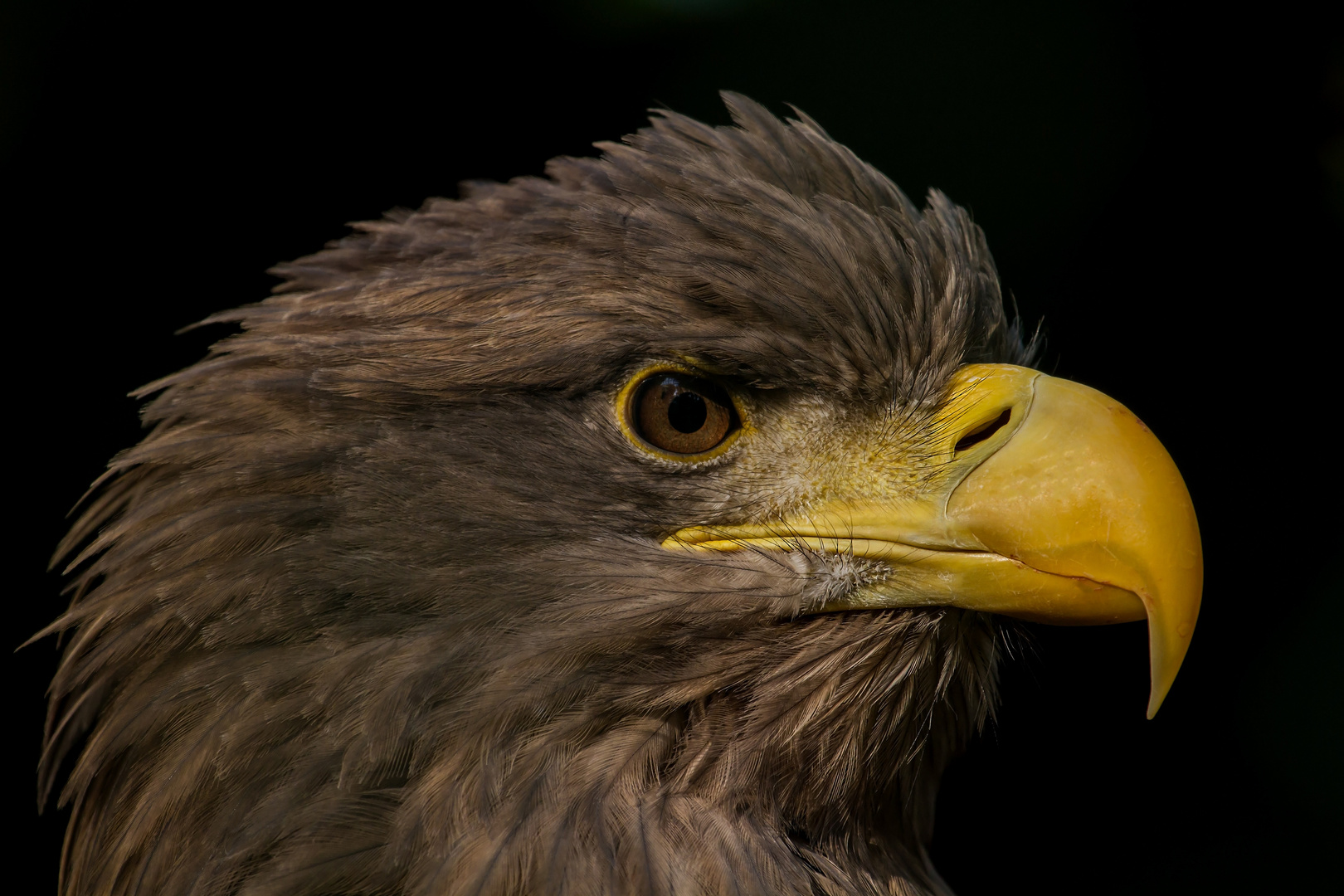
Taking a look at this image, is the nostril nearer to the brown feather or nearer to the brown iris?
the brown feather

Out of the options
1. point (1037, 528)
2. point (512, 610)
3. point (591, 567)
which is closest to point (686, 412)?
point (591, 567)

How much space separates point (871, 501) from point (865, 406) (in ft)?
0.50

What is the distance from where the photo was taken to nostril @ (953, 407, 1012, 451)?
1.69m

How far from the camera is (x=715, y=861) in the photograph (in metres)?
1.53

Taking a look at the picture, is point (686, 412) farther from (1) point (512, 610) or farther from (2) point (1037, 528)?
(2) point (1037, 528)

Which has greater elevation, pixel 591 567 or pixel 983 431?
pixel 983 431

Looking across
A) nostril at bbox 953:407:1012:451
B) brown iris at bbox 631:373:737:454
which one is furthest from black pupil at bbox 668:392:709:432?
nostril at bbox 953:407:1012:451

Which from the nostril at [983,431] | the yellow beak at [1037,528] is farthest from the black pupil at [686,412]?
the nostril at [983,431]

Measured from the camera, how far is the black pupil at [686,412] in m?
1.64

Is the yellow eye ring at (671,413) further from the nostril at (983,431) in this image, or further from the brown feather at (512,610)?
the nostril at (983,431)

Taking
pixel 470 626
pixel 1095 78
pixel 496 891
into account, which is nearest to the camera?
pixel 496 891

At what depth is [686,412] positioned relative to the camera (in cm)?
165

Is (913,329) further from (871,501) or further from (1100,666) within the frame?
(1100,666)

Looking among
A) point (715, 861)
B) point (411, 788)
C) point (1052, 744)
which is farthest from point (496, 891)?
point (1052, 744)
